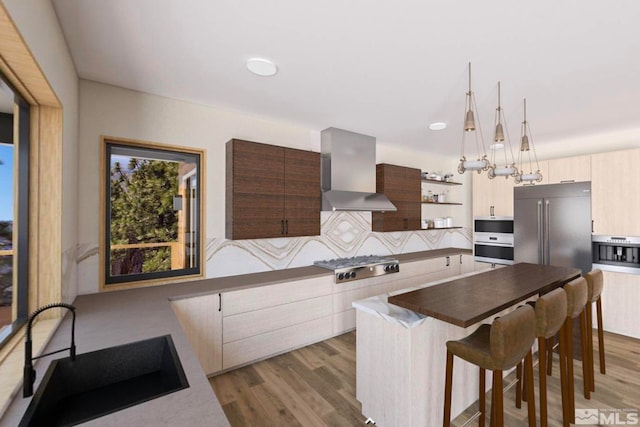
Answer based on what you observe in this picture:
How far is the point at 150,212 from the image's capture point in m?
2.69

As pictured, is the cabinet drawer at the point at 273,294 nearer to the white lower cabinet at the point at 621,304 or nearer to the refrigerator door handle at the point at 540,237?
the refrigerator door handle at the point at 540,237

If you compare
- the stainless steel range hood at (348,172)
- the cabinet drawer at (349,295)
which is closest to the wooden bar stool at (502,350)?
the cabinet drawer at (349,295)

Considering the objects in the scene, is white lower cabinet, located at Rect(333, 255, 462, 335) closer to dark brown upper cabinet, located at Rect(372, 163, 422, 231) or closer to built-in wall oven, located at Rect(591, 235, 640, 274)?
dark brown upper cabinet, located at Rect(372, 163, 422, 231)

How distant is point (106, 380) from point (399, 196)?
383 cm

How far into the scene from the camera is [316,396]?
233 cm

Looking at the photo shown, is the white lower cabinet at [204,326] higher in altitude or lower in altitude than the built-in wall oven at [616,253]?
lower

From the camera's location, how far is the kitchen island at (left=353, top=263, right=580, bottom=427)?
175 cm

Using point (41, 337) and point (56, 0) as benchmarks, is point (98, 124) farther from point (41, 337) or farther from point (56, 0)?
point (41, 337)

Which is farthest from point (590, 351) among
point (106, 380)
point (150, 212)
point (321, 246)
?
point (150, 212)

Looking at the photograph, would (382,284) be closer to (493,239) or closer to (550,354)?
(550,354)

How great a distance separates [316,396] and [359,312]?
85 centimetres

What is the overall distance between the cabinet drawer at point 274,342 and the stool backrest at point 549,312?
6.70ft

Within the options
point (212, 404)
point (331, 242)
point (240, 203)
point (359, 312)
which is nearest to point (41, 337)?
point (212, 404)

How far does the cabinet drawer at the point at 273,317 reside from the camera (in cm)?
265
